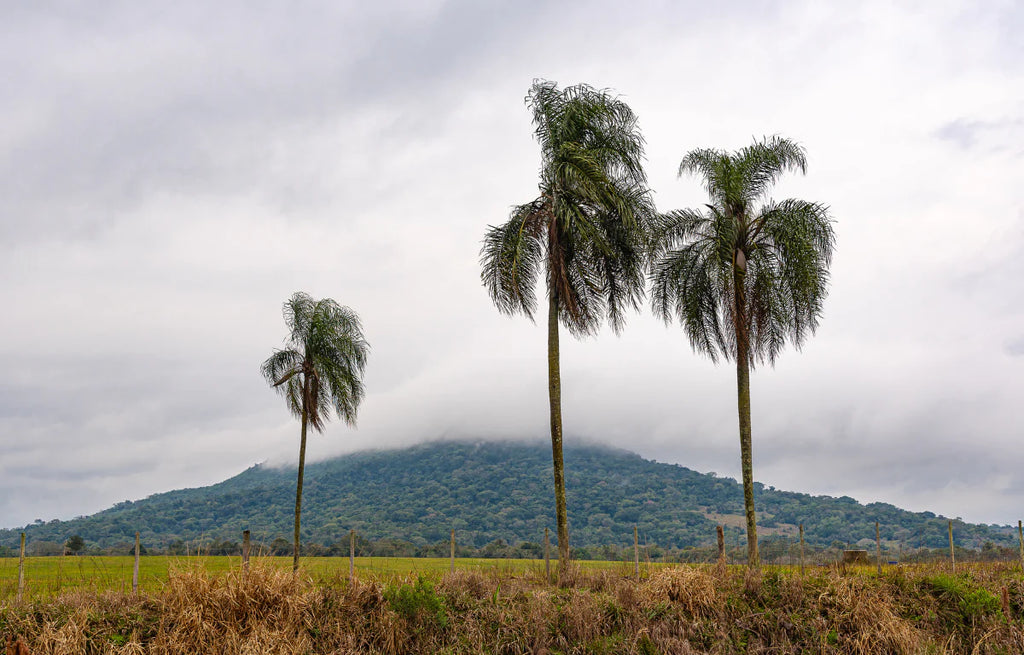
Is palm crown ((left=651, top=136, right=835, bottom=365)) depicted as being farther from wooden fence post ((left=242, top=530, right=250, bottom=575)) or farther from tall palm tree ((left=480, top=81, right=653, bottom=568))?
wooden fence post ((left=242, top=530, right=250, bottom=575))

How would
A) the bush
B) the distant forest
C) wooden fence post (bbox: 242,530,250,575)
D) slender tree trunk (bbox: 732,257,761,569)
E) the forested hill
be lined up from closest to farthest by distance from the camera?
1. wooden fence post (bbox: 242,530,250,575)
2. the bush
3. slender tree trunk (bbox: 732,257,761,569)
4. the distant forest
5. the forested hill

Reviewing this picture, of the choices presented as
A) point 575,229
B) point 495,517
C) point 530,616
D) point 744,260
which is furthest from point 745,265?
point 495,517

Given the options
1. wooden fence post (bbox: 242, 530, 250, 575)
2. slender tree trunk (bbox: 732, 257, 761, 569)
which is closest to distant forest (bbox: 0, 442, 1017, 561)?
slender tree trunk (bbox: 732, 257, 761, 569)

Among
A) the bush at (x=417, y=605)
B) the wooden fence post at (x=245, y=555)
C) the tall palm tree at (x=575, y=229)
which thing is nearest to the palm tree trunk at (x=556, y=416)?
the tall palm tree at (x=575, y=229)

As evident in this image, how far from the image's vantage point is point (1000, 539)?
69.0 m

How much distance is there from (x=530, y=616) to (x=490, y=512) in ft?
352

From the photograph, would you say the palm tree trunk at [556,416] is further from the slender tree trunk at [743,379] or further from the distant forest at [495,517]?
the distant forest at [495,517]

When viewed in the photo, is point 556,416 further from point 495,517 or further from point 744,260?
point 495,517

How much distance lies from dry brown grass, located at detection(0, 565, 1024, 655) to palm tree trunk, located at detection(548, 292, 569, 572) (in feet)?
7.52

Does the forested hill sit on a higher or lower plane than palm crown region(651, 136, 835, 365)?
lower

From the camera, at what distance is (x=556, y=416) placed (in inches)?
869

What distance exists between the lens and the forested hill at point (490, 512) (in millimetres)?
81250

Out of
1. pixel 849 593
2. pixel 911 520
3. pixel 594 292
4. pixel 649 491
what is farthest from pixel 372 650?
pixel 649 491

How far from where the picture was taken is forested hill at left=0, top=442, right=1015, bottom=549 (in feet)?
267
